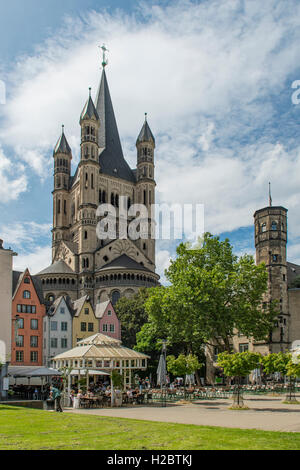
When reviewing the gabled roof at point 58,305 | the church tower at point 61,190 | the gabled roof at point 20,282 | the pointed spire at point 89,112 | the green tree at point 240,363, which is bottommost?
the green tree at point 240,363

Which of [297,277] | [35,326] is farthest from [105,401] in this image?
[297,277]

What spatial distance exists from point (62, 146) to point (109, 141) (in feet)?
37.8

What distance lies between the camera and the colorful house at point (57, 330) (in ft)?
203

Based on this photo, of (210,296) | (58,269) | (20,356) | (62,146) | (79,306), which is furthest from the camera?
(62,146)

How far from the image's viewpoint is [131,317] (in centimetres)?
7075

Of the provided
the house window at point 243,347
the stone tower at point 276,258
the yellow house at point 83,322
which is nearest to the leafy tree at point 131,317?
the yellow house at point 83,322

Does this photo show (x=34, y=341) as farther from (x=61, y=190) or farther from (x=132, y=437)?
(x=61, y=190)

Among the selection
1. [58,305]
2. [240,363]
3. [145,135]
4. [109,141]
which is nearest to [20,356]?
[58,305]

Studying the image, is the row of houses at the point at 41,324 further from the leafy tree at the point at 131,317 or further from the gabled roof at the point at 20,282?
the leafy tree at the point at 131,317

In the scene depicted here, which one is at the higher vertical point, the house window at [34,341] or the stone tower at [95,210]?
the stone tower at [95,210]

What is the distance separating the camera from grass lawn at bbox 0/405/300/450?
12273 mm

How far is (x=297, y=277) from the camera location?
7394 centimetres

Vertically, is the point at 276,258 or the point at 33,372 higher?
the point at 276,258

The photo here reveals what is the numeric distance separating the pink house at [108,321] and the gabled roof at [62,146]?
6304cm
